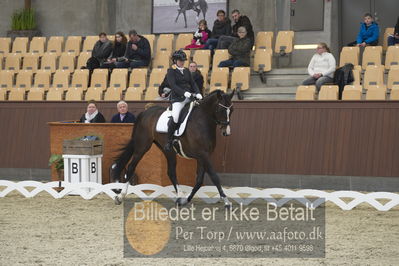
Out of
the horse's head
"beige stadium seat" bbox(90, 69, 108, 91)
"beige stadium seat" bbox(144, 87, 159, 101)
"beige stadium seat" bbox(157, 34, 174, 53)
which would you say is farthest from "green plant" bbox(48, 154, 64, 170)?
"beige stadium seat" bbox(157, 34, 174, 53)

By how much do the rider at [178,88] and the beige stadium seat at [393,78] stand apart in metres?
4.62

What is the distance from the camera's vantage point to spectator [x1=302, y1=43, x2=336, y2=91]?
546 inches

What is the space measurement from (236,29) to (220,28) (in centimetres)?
69

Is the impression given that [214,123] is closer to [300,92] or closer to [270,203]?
[270,203]

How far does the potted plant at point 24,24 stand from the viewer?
70.4ft

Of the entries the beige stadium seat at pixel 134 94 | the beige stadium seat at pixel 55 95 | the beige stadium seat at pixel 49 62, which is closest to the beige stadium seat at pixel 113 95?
the beige stadium seat at pixel 134 94

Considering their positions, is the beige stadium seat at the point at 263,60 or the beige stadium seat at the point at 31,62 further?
the beige stadium seat at the point at 31,62

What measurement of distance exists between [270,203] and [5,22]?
48.4ft

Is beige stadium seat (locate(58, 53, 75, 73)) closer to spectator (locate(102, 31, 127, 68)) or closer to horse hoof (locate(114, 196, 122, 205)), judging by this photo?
spectator (locate(102, 31, 127, 68))

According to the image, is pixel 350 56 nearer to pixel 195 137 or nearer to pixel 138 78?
pixel 138 78

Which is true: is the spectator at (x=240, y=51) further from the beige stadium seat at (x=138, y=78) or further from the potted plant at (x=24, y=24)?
the potted plant at (x=24, y=24)

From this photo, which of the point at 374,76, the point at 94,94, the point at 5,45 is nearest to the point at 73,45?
the point at 5,45

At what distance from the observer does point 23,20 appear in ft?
71.0

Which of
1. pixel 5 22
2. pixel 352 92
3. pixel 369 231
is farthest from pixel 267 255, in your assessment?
pixel 5 22
